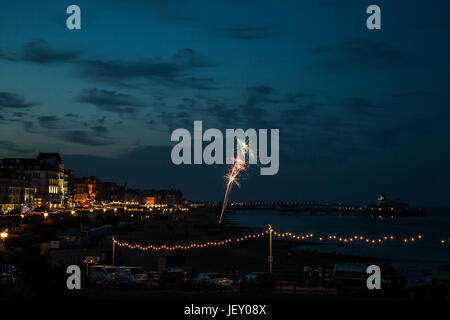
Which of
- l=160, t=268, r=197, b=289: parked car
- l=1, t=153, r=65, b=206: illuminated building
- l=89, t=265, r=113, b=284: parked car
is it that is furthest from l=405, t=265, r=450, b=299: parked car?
l=1, t=153, r=65, b=206: illuminated building

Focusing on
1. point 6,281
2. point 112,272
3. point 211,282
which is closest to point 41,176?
point 112,272

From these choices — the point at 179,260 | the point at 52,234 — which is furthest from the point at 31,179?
the point at 179,260

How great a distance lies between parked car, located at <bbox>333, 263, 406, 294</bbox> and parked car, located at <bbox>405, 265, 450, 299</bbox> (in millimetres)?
1561

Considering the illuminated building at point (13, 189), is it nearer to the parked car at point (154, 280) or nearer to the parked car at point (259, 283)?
the parked car at point (154, 280)

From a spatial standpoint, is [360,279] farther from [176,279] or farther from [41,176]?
[41,176]

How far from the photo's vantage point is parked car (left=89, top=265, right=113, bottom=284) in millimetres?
38659

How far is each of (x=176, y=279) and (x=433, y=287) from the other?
54.9 feet

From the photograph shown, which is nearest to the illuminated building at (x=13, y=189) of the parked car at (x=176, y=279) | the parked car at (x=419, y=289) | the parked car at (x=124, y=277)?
the parked car at (x=124, y=277)

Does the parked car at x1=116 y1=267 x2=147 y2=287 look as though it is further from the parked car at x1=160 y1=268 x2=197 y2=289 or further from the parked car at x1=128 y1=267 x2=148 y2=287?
the parked car at x1=160 y1=268 x2=197 y2=289

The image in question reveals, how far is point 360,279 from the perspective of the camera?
30125 millimetres

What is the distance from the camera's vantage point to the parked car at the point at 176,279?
35.8m

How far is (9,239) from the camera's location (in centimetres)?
5753
